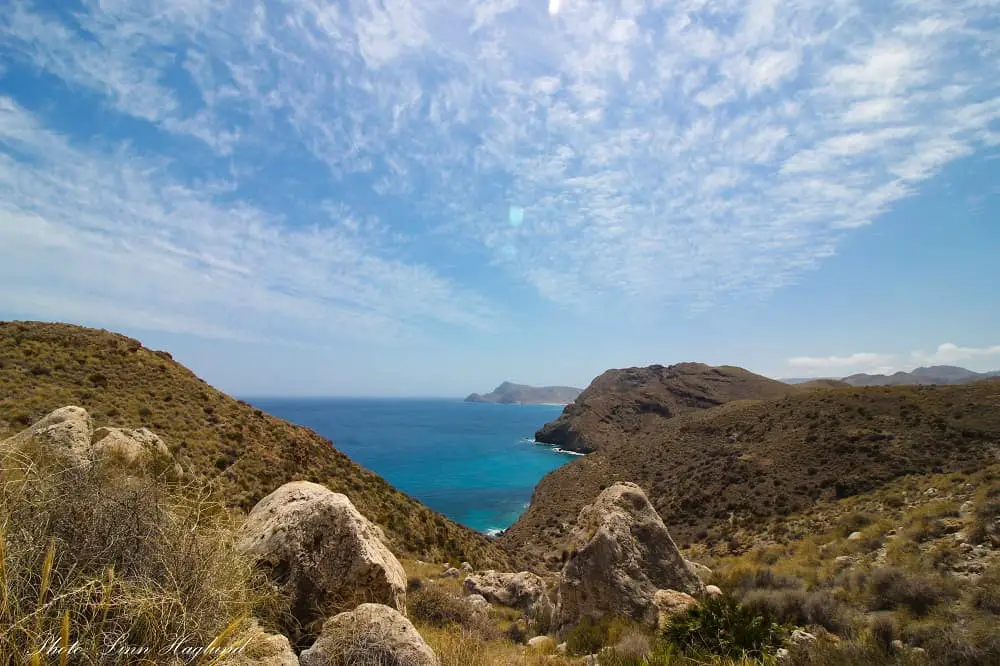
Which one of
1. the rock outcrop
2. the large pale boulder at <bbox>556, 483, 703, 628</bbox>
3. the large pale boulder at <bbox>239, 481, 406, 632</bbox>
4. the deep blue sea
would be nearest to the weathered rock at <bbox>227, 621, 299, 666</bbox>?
the large pale boulder at <bbox>239, 481, 406, 632</bbox>

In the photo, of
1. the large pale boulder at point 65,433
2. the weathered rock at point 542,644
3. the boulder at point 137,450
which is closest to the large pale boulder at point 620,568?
the weathered rock at point 542,644

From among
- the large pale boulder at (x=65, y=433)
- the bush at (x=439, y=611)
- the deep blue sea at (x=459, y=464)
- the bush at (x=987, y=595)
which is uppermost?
the large pale boulder at (x=65, y=433)

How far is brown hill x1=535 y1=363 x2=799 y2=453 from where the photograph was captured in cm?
10119

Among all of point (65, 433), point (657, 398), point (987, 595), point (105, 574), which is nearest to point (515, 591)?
point (987, 595)

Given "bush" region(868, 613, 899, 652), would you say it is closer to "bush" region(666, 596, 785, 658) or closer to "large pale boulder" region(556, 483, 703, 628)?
"bush" region(666, 596, 785, 658)

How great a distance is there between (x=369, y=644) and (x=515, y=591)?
10315 millimetres

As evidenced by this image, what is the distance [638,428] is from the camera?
328 ft

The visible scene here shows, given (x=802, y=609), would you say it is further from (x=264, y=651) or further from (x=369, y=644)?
(x=264, y=651)

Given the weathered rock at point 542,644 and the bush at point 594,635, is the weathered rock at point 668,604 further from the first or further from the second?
the weathered rock at point 542,644

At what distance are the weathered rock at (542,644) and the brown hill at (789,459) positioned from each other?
22147 mm

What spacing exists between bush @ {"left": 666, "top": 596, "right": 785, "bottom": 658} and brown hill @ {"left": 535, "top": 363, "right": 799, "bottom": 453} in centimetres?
9665

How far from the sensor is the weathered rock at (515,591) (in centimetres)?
1258

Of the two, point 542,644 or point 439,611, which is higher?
point 439,611

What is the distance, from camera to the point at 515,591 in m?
13.4
